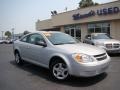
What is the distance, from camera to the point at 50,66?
5984 mm

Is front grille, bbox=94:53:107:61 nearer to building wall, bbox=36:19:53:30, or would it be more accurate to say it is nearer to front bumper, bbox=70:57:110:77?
front bumper, bbox=70:57:110:77

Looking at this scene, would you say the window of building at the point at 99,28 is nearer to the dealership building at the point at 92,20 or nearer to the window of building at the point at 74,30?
the dealership building at the point at 92,20

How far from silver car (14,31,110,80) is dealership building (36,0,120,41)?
51.0ft

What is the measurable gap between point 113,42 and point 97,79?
5.81m

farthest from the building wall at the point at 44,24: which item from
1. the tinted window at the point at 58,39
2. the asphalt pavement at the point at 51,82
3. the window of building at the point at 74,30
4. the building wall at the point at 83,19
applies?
the asphalt pavement at the point at 51,82

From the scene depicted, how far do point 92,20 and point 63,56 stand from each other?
18.7 metres

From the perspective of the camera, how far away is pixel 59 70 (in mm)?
5664

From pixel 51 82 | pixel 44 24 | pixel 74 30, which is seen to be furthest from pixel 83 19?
pixel 51 82

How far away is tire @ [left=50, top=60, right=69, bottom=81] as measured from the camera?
18.1 feet

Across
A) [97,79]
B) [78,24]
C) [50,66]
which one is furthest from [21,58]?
[78,24]

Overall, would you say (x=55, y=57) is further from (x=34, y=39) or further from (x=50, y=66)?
(x=34, y=39)

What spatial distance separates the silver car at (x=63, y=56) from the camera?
16.8 ft

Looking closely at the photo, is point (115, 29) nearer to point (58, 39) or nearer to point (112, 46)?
point (112, 46)

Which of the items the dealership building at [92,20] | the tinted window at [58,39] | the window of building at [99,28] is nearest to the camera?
the tinted window at [58,39]
